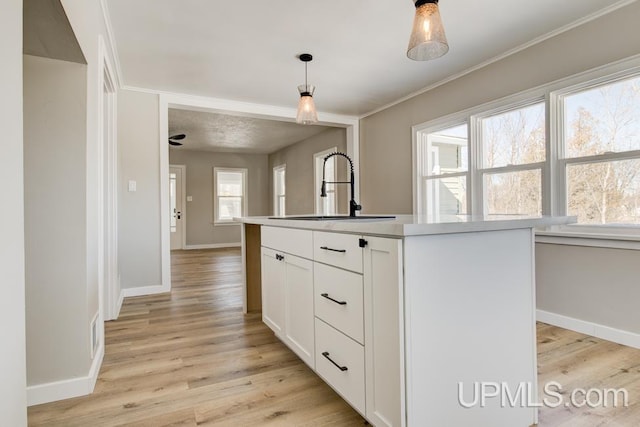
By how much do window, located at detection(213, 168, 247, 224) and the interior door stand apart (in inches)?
30.8

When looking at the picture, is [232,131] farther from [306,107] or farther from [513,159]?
[513,159]

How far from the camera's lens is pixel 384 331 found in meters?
1.20

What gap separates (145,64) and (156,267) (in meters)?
2.13

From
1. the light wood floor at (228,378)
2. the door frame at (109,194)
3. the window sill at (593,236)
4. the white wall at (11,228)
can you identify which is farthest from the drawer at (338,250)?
the window sill at (593,236)

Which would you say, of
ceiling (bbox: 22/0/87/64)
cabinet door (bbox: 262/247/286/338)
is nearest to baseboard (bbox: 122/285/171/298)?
cabinet door (bbox: 262/247/286/338)

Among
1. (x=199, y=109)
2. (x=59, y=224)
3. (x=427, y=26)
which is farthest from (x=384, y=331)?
(x=199, y=109)

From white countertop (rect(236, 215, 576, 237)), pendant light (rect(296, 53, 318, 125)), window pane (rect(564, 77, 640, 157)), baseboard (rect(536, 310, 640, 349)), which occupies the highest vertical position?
pendant light (rect(296, 53, 318, 125))

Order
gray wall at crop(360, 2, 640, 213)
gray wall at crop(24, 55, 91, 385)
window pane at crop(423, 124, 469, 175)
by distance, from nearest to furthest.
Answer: gray wall at crop(24, 55, 91, 385) → gray wall at crop(360, 2, 640, 213) → window pane at crop(423, 124, 469, 175)

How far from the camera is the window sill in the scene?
2312mm

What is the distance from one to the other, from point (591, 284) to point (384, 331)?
2.22 metres

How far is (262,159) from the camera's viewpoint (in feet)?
29.2

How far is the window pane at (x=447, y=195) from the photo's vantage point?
3.74m

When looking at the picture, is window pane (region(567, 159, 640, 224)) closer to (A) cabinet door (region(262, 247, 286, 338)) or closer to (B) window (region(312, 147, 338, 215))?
(A) cabinet door (region(262, 247, 286, 338))

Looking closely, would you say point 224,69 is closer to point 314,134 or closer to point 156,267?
point 156,267
